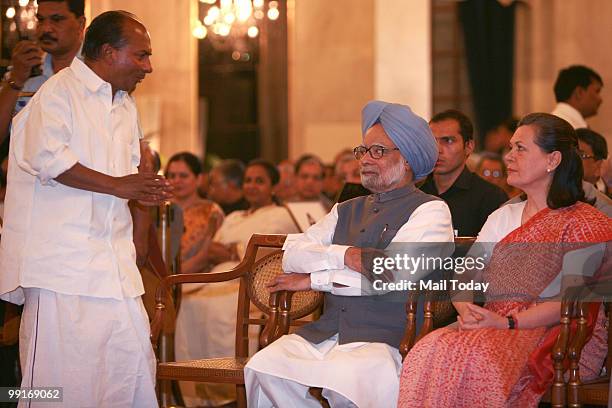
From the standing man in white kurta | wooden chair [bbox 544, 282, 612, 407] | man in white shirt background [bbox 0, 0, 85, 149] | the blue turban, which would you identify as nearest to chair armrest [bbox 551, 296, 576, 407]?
wooden chair [bbox 544, 282, 612, 407]

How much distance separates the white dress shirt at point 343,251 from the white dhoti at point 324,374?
0.27 metres

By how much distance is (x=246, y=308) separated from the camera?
5.44 metres

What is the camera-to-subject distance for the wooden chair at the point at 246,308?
4898 millimetres

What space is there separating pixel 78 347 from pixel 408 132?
1.71 m

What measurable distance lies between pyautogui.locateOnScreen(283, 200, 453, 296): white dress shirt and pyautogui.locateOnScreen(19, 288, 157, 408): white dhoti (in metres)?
0.80

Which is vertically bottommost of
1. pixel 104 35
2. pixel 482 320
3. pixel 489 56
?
pixel 482 320

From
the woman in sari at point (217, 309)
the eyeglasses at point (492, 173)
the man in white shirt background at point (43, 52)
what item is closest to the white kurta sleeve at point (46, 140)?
the man in white shirt background at point (43, 52)

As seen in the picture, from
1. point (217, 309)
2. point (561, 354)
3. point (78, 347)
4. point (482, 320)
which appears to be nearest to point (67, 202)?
point (78, 347)

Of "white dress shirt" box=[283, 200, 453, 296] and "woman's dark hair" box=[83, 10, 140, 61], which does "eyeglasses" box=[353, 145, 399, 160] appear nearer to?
"white dress shirt" box=[283, 200, 453, 296]

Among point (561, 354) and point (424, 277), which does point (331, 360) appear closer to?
point (424, 277)

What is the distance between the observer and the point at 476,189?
580cm

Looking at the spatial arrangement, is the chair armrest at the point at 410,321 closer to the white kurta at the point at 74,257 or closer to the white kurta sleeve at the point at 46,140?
the white kurta at the point at 74,257

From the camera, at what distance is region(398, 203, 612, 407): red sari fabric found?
13.8 ft

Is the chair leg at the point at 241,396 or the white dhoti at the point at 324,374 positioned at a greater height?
the white dhoti at the point at 324,374
